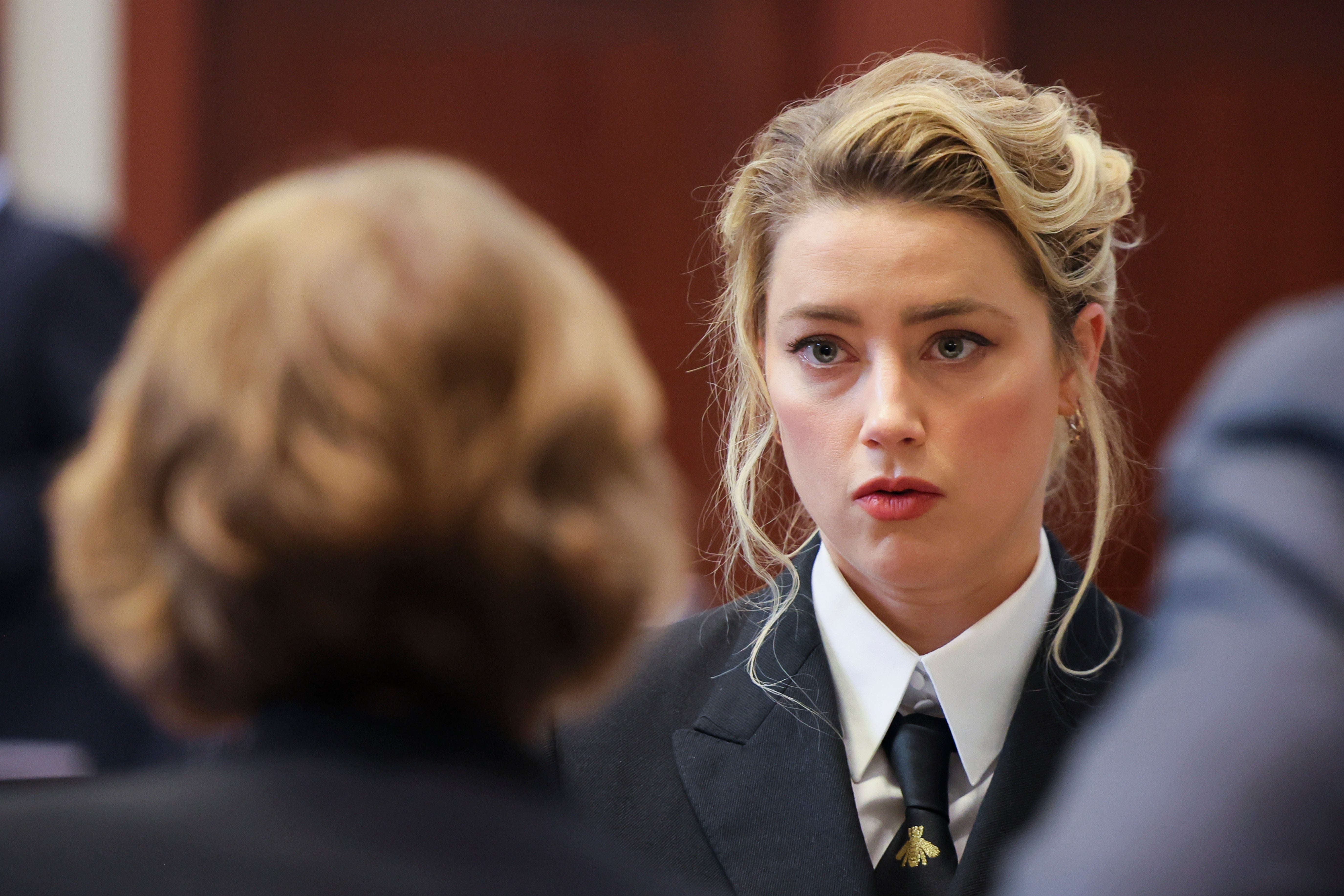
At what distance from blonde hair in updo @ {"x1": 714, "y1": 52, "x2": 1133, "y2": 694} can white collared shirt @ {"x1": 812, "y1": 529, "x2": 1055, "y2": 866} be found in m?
0.04

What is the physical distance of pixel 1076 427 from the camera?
127 centimetres

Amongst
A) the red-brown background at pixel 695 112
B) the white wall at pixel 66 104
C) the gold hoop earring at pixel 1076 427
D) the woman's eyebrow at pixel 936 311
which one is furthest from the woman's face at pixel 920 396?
the white wall at pixel 66 104

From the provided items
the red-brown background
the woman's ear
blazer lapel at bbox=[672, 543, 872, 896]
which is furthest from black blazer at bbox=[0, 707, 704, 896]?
the red-brown background

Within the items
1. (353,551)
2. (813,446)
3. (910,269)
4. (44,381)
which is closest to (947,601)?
(813,446)

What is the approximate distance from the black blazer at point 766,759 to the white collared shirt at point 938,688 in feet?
0.04

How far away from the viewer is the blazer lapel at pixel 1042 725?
1.04 m

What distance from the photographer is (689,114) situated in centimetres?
284

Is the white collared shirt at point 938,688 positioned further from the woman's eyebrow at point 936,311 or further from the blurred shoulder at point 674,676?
the woman's eyebrow at point 936,311

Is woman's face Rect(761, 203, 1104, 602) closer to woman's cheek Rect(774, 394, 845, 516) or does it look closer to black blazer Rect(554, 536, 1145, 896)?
woman's cheek Rect(774, 394, 845, 516)

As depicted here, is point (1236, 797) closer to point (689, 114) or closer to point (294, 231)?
point (294, 231)

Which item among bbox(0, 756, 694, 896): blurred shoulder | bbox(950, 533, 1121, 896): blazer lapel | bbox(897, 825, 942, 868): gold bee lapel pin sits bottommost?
bbox(897, 825, 942, 868): gold bee lapel pin

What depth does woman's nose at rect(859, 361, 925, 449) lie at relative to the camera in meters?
1.09

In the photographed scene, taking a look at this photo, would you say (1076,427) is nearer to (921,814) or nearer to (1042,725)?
(1042,725)

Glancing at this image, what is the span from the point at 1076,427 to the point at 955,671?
0.90ft
